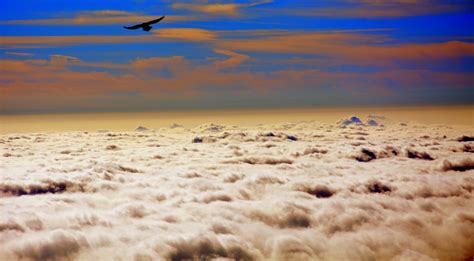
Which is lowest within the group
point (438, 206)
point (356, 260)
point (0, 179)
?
point (356, 260)

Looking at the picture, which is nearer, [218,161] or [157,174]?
[157,174]

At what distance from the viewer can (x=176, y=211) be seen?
233 feet

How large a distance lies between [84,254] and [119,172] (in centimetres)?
4873

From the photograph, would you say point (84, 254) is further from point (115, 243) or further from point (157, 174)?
point (157, 174)

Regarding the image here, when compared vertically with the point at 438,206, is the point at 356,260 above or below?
below

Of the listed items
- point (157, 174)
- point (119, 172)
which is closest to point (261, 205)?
point (157, 174)

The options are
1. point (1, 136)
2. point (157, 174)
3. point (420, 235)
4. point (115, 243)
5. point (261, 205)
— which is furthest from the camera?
point (1, 136)

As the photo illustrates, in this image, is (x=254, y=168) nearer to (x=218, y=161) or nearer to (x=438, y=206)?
(x=218, y=161)

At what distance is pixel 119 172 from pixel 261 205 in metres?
42.3

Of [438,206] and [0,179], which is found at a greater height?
[0,179]

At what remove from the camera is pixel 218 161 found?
135750 mm

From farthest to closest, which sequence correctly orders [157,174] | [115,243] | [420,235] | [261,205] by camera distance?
[157,174] < [261,205] < [420,235] < [115,243]

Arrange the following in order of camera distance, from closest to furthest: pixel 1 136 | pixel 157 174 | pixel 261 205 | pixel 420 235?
pixel 420 235 → pixel 261 205 → pixel 157 174 → pixel 1 136

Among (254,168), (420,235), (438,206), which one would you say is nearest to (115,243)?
(420,235)
